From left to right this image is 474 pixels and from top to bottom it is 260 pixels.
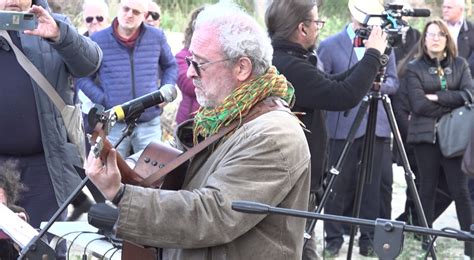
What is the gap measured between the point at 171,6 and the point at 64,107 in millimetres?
10600

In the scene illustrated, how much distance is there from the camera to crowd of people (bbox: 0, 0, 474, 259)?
118 inches

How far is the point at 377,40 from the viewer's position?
5.25m

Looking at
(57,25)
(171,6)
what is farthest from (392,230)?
(171,6)

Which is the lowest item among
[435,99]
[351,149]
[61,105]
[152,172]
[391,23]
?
[351,149]

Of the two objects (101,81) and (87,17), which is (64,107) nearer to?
(101,81)

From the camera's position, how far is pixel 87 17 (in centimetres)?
831

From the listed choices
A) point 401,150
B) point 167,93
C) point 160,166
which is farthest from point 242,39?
point 401,150

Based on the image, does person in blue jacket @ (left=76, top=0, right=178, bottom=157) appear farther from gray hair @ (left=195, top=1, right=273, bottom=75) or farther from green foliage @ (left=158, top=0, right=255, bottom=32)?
green foliage @ (left=158, top=0, right=255, bottom=32)

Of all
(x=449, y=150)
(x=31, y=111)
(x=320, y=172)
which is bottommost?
(x=449, y=150)

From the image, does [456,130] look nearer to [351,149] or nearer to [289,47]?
[351,149]

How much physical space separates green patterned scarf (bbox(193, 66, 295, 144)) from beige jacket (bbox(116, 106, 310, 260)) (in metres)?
0.06

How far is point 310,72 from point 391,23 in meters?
0.82

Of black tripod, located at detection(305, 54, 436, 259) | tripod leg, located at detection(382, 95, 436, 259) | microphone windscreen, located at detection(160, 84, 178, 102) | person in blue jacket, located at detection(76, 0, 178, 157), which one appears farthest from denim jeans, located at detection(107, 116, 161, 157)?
microphone windscreen, located at detection(160, 84, 178, 102)

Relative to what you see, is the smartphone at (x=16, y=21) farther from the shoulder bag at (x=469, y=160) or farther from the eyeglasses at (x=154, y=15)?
the eyeglasses at (x=154, y=15)
